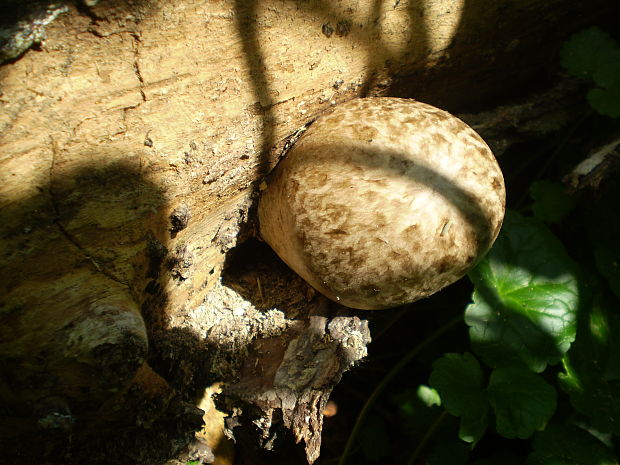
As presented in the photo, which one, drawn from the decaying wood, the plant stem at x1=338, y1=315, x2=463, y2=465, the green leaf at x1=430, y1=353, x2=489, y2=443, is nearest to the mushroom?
the decaying wood

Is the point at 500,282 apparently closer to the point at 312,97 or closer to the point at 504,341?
the point at 504,341

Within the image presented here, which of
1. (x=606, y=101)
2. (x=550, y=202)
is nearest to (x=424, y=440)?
(x=550, y=202)

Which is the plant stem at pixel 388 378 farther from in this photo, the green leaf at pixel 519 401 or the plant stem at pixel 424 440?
the green leaf at pixel 519 401

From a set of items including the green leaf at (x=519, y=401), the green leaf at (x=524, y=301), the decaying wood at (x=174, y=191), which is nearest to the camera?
the decaying wood at (x=174, y=191)

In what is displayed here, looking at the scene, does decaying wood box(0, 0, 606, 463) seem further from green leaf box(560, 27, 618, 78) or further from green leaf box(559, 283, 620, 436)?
green leaf box(559, 283, 620, 436)

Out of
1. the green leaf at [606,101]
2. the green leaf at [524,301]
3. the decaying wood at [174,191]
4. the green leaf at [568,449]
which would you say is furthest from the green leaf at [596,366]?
the decaying wood at [174,191]

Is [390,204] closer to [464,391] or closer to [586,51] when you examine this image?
[464,391]

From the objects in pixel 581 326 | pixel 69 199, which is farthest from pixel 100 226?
pixel 581 326
